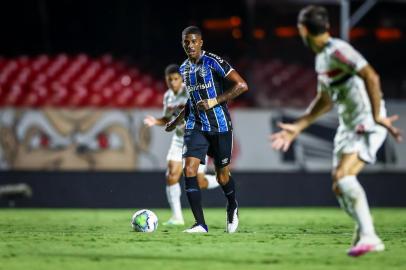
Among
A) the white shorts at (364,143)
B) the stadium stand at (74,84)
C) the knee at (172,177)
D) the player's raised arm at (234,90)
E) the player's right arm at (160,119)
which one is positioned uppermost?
the stadium stand at (74,84)

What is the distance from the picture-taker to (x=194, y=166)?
989 cm

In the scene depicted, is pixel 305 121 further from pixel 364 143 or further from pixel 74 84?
pixel 74 84

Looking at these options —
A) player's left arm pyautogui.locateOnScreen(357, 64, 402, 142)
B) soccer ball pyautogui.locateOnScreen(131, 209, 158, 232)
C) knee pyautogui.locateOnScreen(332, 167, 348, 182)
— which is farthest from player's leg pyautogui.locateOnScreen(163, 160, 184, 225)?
player's left arm pyautogui.locateOnScreen(357, 64, 402, 142)

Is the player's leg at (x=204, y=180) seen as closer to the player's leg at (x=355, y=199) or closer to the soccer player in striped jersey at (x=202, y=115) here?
the soccer player in striped jersey at (x=202, y=115)

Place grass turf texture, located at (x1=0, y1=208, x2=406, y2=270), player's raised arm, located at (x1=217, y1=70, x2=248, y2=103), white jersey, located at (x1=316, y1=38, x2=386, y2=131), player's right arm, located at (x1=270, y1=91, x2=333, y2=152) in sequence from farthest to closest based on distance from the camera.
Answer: player's raised arm, located at (x1=217, y1=70, x2=248, y2=103) → white jersey, located at (x1=316, y1=38, x2=386, y2=131) → player's right arm, located at (x1=270, y1=91, x2=333, y2=152) → grass turf texture, located at (x1=0, y1=208, x2=406, y2=270)

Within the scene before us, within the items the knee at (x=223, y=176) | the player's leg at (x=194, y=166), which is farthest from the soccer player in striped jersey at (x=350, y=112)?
the knee at (x=223, y=176)

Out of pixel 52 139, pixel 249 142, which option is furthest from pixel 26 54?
pixel 249 142

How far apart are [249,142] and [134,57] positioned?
542cm

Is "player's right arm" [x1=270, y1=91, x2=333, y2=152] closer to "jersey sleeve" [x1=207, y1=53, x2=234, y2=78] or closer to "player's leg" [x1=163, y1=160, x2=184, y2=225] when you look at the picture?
"jersey sleeve" [x1=207, y1=53, x2=234, y2=78]

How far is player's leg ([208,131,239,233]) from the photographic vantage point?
32.8 ft

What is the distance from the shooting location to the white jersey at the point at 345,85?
24.4 feet

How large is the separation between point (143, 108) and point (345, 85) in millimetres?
10698

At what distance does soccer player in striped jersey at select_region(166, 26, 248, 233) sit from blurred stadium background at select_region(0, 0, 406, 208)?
25.2 ft

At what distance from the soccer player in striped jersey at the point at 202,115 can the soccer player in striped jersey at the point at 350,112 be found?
230 centimetres
